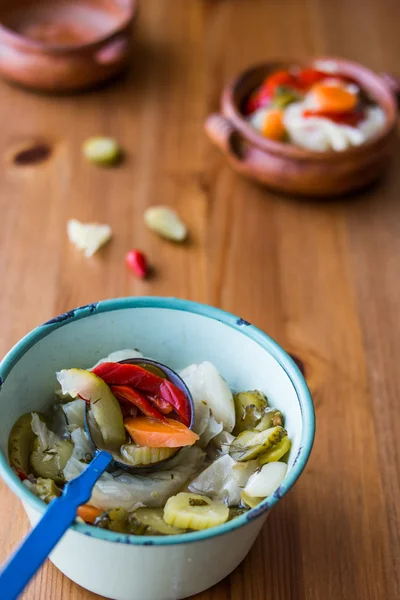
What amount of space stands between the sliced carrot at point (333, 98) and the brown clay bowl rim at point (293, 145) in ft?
0.28

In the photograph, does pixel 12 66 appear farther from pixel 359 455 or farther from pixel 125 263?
pixel 359 455

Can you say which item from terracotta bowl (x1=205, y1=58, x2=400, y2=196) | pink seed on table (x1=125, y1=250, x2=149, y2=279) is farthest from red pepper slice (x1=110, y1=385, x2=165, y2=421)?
terracotta bowl (x1=205, y1=58, x2=400, y2=196)

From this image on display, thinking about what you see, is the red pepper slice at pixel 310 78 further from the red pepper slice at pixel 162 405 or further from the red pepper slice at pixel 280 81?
the red pepper slice at pixel 162 405

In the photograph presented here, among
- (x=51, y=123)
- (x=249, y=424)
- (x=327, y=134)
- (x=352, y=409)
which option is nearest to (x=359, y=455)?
(x=352, y=409)

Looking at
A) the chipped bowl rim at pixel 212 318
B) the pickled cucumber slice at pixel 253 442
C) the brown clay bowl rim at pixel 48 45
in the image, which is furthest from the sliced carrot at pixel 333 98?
the pickled cucumber slice at pixel 253 442

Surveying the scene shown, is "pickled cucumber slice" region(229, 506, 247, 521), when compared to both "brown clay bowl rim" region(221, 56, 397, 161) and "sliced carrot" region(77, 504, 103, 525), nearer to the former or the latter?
"sliced carrot" region(77, 504, 103, 525)

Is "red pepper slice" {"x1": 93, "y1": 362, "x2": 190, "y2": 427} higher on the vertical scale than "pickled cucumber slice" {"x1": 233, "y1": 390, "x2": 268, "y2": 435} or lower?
higher

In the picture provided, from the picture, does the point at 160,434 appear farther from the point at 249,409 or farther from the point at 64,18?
the point at 64,18

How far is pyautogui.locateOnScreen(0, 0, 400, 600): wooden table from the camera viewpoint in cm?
89

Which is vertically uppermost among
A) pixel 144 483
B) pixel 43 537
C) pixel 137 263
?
pixel 43 537

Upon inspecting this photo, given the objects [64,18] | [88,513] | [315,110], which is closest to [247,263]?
[315,110]

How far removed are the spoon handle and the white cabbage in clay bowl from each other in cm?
Result: 2

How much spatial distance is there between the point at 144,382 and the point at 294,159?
70cm

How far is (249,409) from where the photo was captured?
86cm
